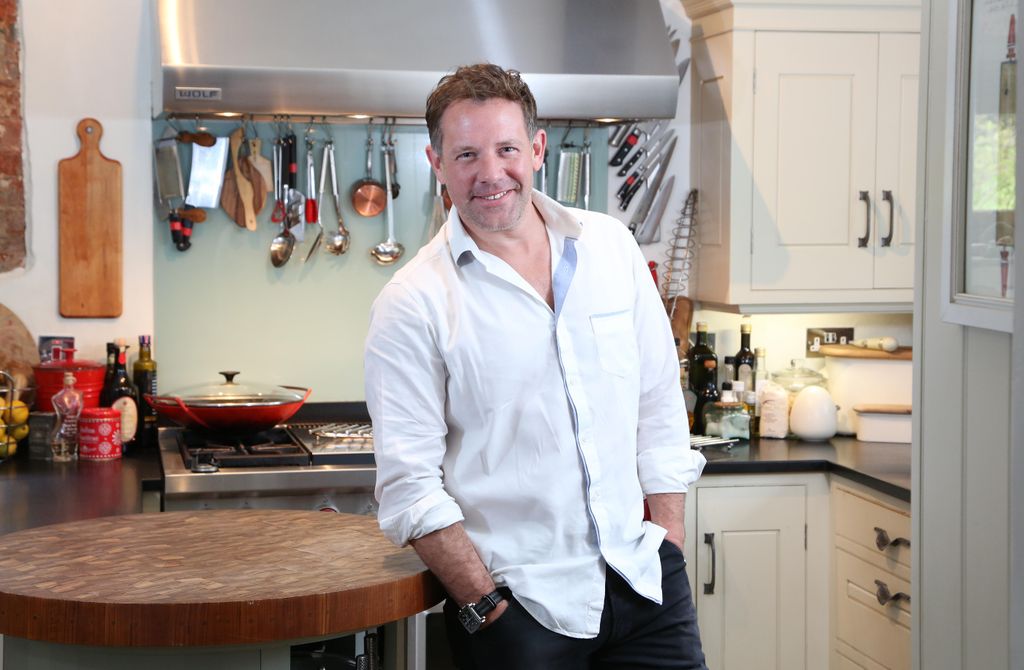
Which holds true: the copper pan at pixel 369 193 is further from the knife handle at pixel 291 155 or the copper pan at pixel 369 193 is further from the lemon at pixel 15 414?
the lemon at pixel 15 414

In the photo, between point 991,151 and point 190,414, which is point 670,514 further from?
point 190,414

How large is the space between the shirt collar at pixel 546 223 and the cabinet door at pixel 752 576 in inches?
57.9

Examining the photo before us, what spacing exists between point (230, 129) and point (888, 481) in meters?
2.13

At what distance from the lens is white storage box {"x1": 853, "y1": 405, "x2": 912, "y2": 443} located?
12.1 ft

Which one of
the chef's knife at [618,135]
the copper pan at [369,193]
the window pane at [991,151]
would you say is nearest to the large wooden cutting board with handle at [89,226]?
the copper pan at [369,193]

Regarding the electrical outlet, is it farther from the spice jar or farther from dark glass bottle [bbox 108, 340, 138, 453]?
dark glass bottle [bbox 108, 340, 138, 453]

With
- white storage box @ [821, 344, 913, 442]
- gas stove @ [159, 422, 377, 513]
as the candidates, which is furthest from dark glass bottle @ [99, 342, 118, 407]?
white storage box @ [821, 344, 913, 442]

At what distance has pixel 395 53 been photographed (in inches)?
129

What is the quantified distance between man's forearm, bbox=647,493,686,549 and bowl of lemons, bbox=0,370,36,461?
1.99 m

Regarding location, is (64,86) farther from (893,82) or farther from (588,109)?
(893,82)

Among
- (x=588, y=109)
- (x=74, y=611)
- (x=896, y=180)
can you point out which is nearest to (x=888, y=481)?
(x=896, y=180)

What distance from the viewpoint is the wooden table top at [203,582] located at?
164cm

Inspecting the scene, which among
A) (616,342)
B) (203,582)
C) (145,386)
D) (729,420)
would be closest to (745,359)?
(729,420)

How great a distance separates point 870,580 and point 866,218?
1.08m
